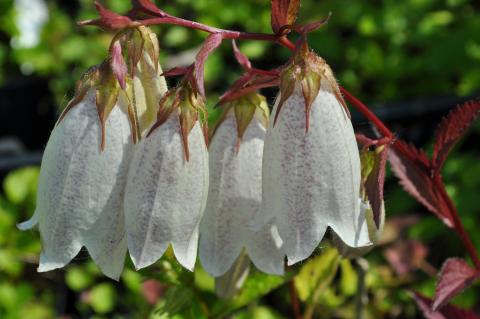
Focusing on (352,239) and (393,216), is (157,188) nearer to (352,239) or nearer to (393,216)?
(352,239)

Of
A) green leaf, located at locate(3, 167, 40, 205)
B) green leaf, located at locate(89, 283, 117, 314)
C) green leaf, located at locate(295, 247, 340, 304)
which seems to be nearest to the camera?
green leaf, located at locate(295, 247, 340, 304)

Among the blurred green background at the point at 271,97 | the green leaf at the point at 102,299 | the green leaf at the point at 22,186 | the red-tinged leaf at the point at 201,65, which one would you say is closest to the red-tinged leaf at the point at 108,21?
the red-tinged leaf at the point at 201,65

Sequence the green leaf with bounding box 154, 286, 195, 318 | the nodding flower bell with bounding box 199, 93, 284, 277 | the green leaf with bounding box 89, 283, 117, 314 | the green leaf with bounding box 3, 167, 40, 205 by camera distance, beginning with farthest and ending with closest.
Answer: the green leaf with bounding box 3, 167, 40, 205
the green leaf with bounding box 89, 283, 117, 314
the green leaf with bounding box 154, 286, 195, 318
the nodding flower bell with bounding box 199, 93, 284, 277

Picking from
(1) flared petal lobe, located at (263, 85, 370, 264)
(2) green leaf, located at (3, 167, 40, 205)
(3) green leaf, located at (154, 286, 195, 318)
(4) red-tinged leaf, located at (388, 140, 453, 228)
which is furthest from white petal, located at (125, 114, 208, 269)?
(2) green leaf, located at (3, 167, 40, 205)

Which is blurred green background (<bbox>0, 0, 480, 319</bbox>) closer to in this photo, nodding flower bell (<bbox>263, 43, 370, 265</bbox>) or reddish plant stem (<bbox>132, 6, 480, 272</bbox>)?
reddish plant stem (<bbox>132, 6, 480, 272</bbox>)

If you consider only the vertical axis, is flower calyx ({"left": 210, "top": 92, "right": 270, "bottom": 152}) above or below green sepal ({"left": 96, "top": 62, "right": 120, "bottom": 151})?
below

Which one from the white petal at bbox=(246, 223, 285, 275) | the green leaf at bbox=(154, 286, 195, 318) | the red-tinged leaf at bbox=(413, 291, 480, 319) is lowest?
the green leaf at bbox=(154, 286, 195, 318)

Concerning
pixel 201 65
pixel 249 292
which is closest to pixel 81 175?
pixel 201 65
